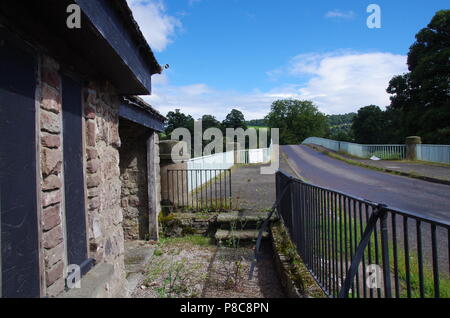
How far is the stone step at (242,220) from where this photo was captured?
252 inches

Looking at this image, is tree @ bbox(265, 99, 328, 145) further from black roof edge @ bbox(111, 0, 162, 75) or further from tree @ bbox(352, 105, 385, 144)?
black roof edge @ bbox(111, 0, 162, 75)

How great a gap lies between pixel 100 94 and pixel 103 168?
761 mm

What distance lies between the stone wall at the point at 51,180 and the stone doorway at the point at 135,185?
422 centimetres

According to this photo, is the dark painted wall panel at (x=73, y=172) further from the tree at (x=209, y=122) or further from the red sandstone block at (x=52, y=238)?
the tree at (x=209, y=122)

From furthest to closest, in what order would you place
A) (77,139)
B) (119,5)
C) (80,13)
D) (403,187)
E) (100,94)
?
(403,187) → (100,94) → (77,139) → (119,5) → (80,13)

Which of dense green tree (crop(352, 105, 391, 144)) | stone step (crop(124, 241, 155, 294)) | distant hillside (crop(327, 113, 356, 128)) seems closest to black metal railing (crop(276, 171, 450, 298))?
stone step (crop(124, 241, 155, 294))

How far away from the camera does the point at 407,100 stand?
93.8 feet

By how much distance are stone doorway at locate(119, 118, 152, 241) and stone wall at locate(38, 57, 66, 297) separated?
4221 millimetres

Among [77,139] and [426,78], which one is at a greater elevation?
[426,78]

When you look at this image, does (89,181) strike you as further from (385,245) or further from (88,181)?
(385,245)

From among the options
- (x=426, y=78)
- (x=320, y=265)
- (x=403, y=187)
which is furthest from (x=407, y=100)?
(x=320, y=265)

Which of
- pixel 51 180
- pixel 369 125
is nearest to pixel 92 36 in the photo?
pixel 51 180

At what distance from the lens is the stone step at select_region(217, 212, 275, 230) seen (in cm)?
639
